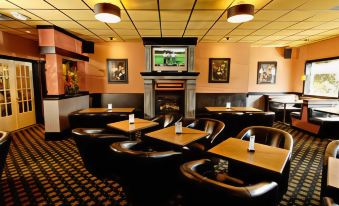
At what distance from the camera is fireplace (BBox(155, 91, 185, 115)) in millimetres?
6352

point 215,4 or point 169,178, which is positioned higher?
point 215,4

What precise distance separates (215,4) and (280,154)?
8.49 ft

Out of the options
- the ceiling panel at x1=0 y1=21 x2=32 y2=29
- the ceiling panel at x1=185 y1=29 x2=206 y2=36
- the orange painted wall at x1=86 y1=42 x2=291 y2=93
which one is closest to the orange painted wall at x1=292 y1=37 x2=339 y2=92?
the orange painted wall at x1=86 y1=42 x2=291 y2=93

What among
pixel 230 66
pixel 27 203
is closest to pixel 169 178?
pixel 27 203

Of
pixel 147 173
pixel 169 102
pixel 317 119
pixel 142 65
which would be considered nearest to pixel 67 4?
pixel 147 173

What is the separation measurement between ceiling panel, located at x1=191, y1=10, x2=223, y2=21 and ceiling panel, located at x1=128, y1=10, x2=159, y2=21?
2.52ft

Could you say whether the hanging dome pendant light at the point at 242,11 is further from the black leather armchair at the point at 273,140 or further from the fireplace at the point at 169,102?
the fireplace at the point at 169,102

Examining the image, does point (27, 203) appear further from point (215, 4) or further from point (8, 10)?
point (215, 4)

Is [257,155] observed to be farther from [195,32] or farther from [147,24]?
[195,32]

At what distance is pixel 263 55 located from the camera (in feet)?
23.8

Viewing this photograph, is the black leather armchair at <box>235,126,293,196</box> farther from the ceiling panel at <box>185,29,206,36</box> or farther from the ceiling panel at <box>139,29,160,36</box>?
the ceiling panel at <box>139,29,160,36</box>

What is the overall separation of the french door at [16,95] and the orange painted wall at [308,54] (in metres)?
9.44

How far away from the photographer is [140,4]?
319 centimetres

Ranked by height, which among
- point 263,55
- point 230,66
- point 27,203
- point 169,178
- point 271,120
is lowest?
point 27,203
